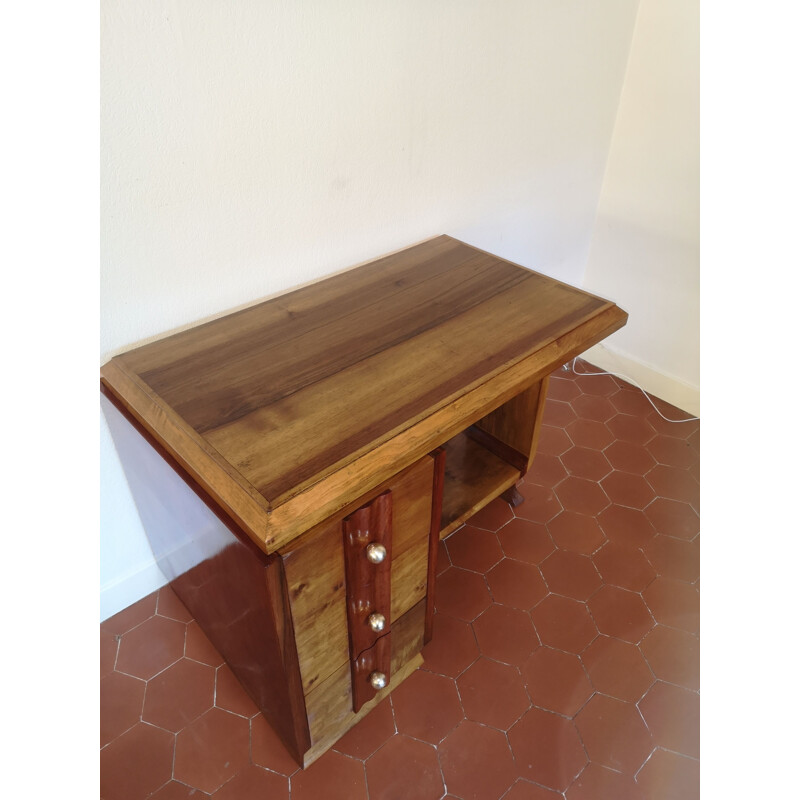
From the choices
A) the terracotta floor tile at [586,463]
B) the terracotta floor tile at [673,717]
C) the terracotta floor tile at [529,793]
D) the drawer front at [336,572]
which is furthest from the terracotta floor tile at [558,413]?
the terracotta floor tile at [529,793]

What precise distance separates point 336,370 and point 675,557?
1.22 metres

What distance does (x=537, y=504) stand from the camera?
6.32 ft

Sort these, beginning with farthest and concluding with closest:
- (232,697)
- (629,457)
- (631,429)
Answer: (631,429), (629,457), (232,697)

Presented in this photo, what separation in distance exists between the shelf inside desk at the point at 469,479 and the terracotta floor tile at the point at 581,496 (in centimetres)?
36

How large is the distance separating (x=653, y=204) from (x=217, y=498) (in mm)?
1867

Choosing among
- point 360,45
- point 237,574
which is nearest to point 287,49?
point 360,45

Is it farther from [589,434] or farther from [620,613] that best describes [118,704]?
[589,434]

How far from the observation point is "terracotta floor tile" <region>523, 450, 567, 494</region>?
201cm

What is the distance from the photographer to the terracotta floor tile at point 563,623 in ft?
5.11

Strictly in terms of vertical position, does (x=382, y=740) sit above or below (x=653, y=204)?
below

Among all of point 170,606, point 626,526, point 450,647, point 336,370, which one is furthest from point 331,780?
point 626,526

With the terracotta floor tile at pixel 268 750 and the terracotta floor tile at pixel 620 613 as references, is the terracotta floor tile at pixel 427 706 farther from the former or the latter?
the terracotta floor tile at pixel 620 613
